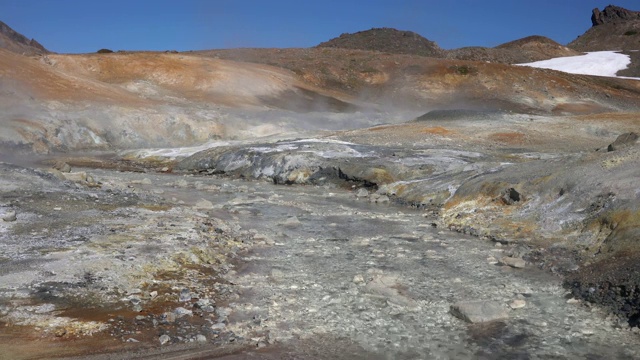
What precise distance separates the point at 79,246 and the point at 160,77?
113ft

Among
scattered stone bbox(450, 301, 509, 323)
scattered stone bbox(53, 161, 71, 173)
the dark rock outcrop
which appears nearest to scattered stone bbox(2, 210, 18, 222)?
scattered stone bbox(450, 301, 509, 323)

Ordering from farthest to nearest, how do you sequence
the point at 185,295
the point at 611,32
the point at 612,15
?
the point at 612,15, the point at 611,32, the point at 185,295

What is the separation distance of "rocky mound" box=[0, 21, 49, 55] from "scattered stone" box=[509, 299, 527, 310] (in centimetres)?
9126

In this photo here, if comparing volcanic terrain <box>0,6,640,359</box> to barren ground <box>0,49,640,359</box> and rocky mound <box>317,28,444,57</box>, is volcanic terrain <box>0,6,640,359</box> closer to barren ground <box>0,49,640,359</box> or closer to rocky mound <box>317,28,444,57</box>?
barren ground <box>0,49,640,359</box>

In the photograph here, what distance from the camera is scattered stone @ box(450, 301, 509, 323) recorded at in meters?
7.48

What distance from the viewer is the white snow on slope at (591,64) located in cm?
6981

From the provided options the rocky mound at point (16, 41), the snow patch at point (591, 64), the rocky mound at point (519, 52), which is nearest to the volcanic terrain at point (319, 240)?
the snow patch at point (591, 64)

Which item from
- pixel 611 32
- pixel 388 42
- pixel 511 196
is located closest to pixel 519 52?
pixel 388 42

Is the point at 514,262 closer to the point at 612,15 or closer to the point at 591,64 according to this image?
the point at 591,64

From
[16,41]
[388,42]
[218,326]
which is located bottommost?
[218,326]

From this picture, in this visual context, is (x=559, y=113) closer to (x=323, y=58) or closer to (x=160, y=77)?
(x=323, y=58)

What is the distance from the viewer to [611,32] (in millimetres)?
91125

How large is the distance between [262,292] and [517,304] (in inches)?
135

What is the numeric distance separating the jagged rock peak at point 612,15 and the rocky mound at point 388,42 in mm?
30540
